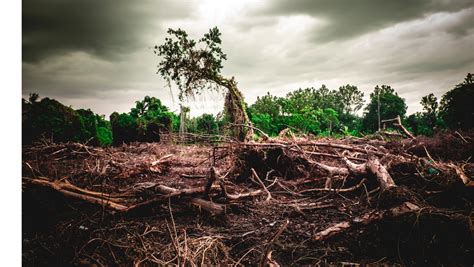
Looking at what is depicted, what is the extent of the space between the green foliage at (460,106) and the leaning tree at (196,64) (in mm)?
6337

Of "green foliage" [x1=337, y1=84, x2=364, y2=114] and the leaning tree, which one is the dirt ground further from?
"green foliage" [x1=337, y1=84, x2=364, y2=114]

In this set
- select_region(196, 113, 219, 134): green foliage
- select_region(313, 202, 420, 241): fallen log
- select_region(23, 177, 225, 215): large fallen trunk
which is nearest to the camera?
select_region(313, 202, 420, 241): fallen log

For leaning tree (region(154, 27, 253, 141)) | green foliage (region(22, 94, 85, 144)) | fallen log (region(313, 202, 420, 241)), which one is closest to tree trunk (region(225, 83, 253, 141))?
leaning tree (region(154, 27, 253, 141))

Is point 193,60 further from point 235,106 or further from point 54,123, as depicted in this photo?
point 54,123

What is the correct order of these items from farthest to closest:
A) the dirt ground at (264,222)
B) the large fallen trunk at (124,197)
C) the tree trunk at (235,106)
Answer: the tree trunk at (235,106), the large fallen trunk at (124,197), the dirt ground at (264,222)

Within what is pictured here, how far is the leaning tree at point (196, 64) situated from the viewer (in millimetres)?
8789

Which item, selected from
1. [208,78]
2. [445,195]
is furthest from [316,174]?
[208,78]

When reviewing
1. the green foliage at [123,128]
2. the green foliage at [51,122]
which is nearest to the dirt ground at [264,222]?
the green foliage at [51,122]

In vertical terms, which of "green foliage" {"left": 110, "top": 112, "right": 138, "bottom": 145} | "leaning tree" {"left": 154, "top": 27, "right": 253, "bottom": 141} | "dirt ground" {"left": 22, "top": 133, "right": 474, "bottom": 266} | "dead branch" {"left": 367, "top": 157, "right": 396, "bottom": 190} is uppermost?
"leaning tree" {"left": 154, "top": 27, "right": 253, "bottom": 141}

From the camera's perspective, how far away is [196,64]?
355 inches

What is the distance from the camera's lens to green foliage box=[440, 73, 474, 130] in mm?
7293

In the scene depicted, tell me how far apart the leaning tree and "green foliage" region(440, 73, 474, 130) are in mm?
6337

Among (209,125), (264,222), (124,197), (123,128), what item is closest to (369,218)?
(264,222)

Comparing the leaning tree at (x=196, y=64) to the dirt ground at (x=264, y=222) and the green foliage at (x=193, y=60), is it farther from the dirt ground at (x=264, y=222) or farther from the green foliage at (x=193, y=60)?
the dirt ground at (x=264, y=222)
